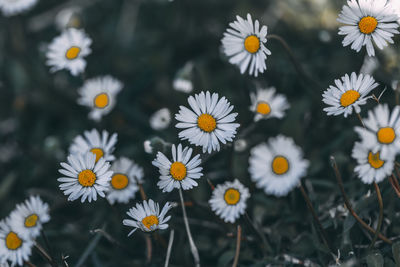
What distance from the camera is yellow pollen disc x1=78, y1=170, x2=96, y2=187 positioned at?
Answer: 1415 mm

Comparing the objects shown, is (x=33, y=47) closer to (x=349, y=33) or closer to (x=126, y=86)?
(x=126, y=86)

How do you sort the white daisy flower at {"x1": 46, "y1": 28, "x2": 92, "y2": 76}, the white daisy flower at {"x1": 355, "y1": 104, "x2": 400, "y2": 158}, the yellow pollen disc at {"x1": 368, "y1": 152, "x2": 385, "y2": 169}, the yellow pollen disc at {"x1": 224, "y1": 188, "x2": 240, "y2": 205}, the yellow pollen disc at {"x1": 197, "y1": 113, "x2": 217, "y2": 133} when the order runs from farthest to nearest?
the white daisy flower at {"x1": 46, "y1": 28, "x2": 92, "y2": 76}, the yellow pollen disc at {"x1": 224, "y1": 188, "x2": 240, "y2": 205}, the yellow pollen disc at {"x1": 197, "y1": 113, "x2": 217, "y2": 133}, the yellow pollen disc at {"x1": 368, "y1": 152, "x2": 385, "y2": 169}, the white daisy flower at {"x1": 355, "y1": 104, "x2": 400, "y2": 158}

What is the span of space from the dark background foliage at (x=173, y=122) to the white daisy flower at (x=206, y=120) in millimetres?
265

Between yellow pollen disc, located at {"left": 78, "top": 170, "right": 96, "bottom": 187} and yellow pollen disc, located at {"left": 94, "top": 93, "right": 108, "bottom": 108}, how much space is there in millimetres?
631

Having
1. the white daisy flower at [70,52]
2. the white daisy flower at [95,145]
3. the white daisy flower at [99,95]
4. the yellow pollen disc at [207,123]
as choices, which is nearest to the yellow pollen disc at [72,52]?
the white daisy flower at [70,52]

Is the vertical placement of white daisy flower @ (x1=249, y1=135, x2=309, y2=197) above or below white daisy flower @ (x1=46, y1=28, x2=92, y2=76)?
below

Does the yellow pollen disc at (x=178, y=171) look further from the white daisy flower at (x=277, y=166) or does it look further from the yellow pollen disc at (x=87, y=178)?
the white daisy flower at (x=277, y=166)

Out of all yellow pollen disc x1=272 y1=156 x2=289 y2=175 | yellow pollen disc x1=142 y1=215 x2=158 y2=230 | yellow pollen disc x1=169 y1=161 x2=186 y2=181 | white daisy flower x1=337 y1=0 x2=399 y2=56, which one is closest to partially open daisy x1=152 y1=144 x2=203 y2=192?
yellow pollen disc x1=169 y1=161 x2=186 y2=181

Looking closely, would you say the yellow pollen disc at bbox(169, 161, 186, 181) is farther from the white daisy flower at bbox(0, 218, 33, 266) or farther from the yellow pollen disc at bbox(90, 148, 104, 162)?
the white daisy flower at bbox(0, 218, 33, 266)

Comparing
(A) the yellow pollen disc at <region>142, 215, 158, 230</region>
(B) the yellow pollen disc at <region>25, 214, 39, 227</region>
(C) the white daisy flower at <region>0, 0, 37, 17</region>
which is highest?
(C) the white daisy flower at <region>0, 0, 37, 17</region>

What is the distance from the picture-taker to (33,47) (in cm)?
261

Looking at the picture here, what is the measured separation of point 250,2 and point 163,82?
84 cm

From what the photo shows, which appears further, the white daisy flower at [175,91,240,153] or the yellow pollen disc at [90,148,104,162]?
the yellow pollen disc at [90,148,104,162]

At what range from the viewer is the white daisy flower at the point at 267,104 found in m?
1.76
